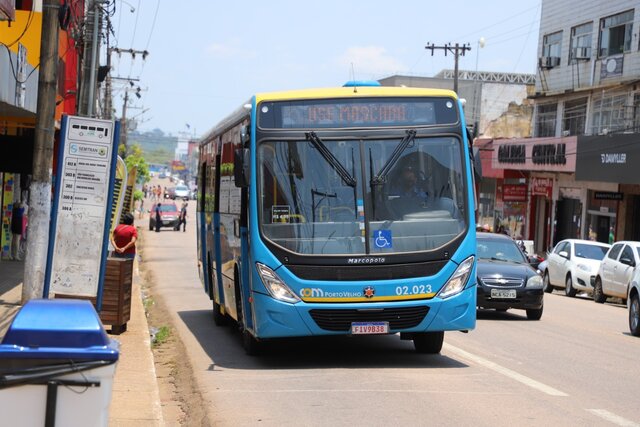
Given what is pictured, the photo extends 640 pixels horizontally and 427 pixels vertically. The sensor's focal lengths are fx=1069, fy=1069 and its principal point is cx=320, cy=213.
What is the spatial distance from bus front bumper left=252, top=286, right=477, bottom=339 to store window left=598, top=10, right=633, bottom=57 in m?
34.0

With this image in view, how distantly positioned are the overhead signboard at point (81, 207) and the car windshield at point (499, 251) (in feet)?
29.5

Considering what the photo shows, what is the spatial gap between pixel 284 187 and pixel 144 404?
3378mm

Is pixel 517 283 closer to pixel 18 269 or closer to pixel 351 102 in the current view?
pixel 351 102

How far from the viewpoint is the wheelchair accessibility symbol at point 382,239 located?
1200cm

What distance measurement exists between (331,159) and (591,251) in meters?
20.3

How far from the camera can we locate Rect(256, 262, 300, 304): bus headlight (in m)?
11.8

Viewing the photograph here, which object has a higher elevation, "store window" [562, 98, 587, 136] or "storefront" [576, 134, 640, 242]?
"store window" [562, 98, 587, 136]

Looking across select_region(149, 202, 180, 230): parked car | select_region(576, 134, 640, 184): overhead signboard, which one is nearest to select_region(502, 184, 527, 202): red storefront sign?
select_region(576, 134, 640, 184): overhead signboard

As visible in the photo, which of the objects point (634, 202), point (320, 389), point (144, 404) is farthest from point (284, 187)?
point (634, 202)

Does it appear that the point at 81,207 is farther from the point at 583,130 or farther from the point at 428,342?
the point at 583,130

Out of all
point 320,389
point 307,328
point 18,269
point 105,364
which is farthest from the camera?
point 18,269

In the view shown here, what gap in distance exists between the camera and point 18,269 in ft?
91.8

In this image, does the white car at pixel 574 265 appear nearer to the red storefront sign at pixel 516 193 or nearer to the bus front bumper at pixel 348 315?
the bus front bumper at pixel 348 315

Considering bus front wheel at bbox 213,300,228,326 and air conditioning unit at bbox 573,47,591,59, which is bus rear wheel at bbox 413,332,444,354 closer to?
bus front wheel at bbox 213,300,228,326
